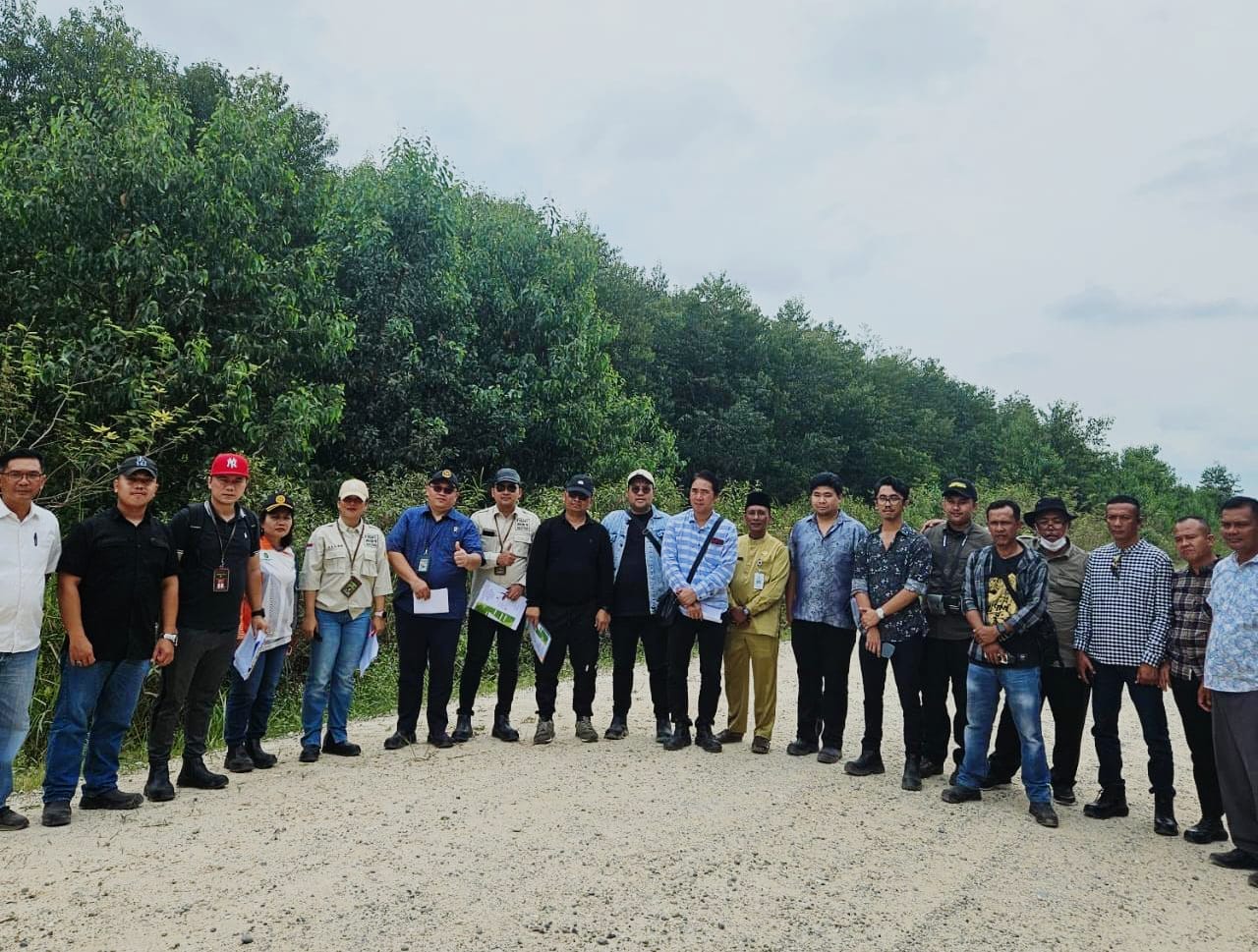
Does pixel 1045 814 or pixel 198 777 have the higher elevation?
pixel 198 777

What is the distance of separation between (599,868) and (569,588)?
270cm

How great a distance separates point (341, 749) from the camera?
22.0 feet

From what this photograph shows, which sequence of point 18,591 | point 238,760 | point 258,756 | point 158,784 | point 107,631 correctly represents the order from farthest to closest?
point 258,756, point 238,760, point 158,784, point 107,631, point 18,591

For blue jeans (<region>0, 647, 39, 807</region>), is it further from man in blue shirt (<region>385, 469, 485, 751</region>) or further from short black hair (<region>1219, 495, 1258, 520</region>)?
short black hair (<region>1219, 495, 1258, 520</region>)

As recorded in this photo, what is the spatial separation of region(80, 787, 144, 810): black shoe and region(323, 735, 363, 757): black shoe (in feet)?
5.09

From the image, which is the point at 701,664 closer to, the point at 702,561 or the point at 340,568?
the point at 702,561

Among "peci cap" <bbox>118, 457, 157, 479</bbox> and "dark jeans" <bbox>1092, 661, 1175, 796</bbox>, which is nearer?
"peci cap" <bbox>118, 457, 157, 479</bbox>

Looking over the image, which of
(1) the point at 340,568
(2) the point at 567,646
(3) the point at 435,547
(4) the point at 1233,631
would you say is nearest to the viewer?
(4) the point at 1233,631

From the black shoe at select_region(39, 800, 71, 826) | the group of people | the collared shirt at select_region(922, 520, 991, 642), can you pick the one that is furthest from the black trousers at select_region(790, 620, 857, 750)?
the black shoe at select_region(39, 800, 71, 826)

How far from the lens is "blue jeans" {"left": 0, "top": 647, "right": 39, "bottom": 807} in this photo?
480cm

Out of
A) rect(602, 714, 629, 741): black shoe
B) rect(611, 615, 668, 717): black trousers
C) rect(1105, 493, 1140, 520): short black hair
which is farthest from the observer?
rect(602, 714, 629, 741): black shoe

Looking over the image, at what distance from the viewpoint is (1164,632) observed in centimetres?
550

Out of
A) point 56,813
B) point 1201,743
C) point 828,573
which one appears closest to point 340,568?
point 56,813

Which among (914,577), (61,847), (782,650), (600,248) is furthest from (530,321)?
(61,847)
